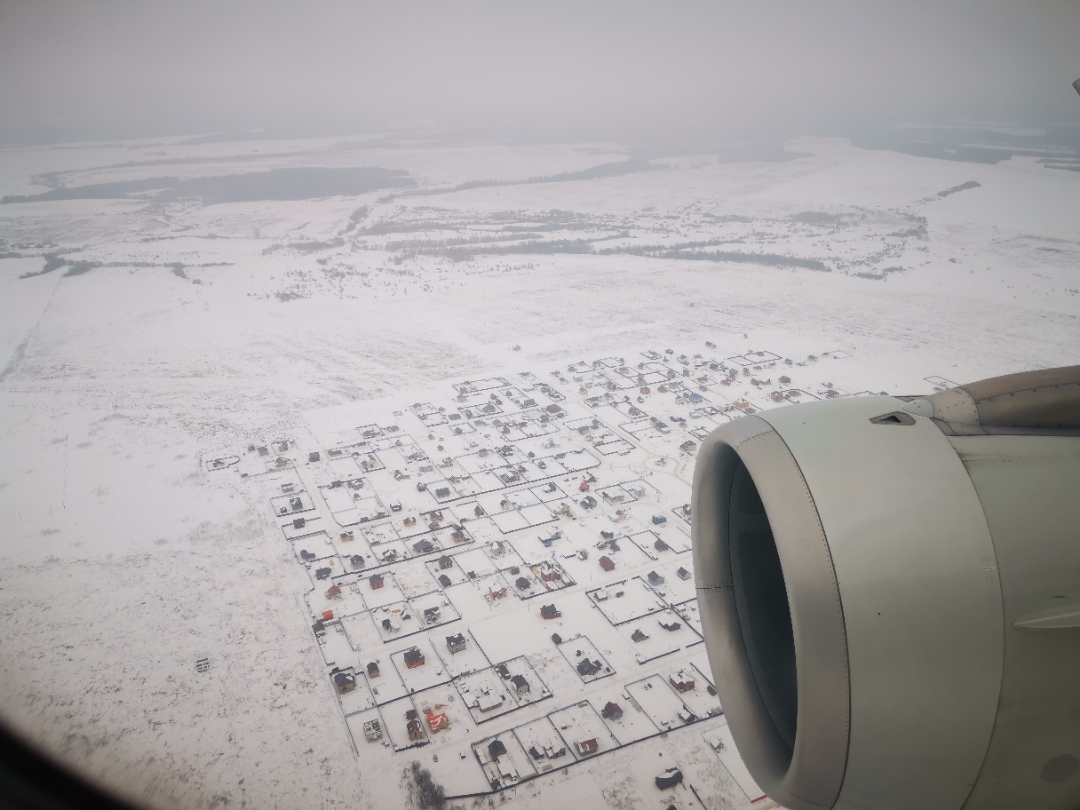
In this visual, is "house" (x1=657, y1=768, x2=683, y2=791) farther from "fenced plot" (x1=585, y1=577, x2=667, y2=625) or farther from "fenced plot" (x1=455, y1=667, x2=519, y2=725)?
"fenced plot" (x1=585, y1=577, x2=667, y2=625)

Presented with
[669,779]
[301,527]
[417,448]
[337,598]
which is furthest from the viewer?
[417,448]

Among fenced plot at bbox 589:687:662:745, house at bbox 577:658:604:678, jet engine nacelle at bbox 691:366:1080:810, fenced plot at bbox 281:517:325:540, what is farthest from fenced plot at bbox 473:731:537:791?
fenced plot at bbox 281:517:325:540

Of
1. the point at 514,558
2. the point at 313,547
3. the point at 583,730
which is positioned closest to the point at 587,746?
the point at 583,730

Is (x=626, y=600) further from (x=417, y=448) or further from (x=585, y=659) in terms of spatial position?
(x=417, y=448)

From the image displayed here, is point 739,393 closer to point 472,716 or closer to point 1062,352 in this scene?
point 1062,352

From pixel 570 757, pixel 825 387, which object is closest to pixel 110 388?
pixel 570 757

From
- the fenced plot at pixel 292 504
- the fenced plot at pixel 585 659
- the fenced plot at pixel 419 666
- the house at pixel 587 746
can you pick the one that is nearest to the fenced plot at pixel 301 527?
the fenced plot at pixel 292 504
